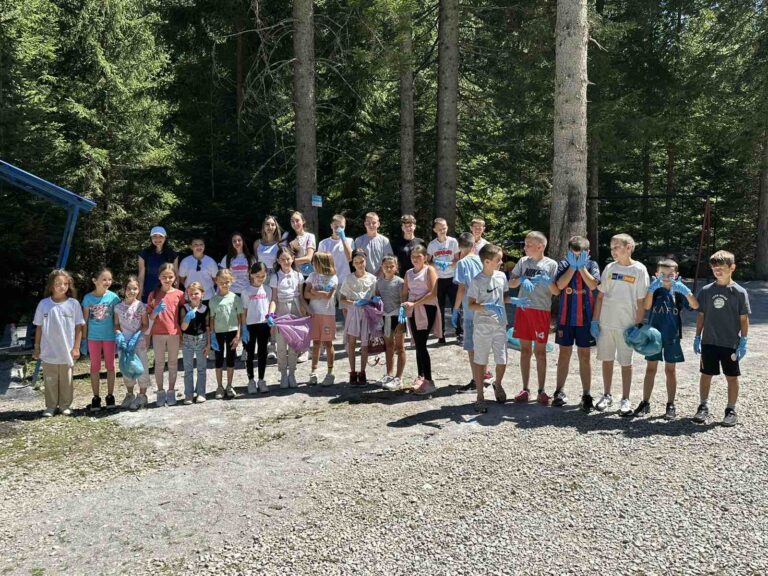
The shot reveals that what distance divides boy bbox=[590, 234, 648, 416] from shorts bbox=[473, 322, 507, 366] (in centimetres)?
90

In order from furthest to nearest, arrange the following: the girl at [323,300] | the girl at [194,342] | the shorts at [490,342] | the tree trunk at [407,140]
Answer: the tree trunk at [407,140], the girl at [323,300], the girl at [194,342], the shorts at [490,342]

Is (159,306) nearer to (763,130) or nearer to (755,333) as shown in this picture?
(755,333)

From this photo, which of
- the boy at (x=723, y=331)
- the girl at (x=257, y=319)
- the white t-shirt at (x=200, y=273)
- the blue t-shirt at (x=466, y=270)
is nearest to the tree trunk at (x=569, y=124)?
the blue t-shirt at (x=466, y=270)

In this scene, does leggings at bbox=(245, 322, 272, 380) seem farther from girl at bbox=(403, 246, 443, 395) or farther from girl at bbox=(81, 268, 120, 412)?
girl at bbox=(403, 246, 443, 395)

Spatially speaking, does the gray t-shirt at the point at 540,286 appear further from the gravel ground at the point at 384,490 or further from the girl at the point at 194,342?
the girl at the point at 194,342

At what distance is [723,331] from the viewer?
5.86 m

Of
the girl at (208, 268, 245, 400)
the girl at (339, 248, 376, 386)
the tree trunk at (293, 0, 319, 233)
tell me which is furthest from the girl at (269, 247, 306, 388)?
the tree trunk at (293, 0, 319, 233)

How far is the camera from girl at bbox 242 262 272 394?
751 centimetres

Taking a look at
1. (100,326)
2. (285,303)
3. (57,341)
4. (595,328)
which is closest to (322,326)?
(285,303)

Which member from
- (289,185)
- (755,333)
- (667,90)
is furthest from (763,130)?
(289,185)

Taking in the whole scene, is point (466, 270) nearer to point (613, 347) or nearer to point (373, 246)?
point (373, 246)

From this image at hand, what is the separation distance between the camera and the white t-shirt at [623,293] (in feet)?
20.5

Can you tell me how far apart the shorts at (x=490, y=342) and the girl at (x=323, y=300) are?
2.03 m

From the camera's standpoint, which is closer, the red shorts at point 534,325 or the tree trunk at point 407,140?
the red shorts at point 534,325
